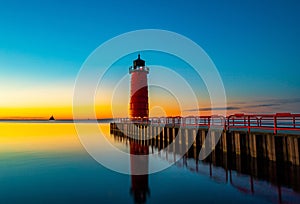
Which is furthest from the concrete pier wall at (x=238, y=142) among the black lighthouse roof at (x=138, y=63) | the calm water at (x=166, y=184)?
the black lighthouse roof at (x=138, y=63)

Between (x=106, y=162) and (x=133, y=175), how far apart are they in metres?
5.00

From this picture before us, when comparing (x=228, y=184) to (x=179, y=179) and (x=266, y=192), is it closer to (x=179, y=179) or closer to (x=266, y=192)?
(x=266, y=192)

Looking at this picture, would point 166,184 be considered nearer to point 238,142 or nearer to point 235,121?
point 238,142

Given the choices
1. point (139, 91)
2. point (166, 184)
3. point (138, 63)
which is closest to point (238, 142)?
point (166, 184)

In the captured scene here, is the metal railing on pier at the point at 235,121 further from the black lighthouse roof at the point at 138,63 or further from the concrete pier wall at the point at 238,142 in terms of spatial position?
the black lighthouse roof at the point at 138,63

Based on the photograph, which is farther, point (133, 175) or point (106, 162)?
point (106, 162)

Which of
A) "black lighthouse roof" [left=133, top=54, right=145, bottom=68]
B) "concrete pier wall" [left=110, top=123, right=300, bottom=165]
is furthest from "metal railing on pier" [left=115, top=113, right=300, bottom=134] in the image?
"black lighthouse roof" [left=133, top=54, right=145, bottom=68]

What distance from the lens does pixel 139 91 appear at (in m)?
37.2

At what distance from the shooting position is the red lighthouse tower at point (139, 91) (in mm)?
37438

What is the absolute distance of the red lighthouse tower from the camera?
37.4 metres

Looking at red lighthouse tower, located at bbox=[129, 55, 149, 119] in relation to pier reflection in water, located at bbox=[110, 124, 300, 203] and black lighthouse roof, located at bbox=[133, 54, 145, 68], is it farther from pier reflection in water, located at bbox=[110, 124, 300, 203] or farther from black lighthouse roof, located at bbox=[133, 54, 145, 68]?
pier reflection in water, located at bbox=[110, 124, 300, 203]

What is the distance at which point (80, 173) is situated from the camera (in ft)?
45.2

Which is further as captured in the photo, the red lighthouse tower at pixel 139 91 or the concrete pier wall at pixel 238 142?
the red lighthouse tower at pixel 139 91

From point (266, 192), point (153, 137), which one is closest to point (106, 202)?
point (266, 192)
